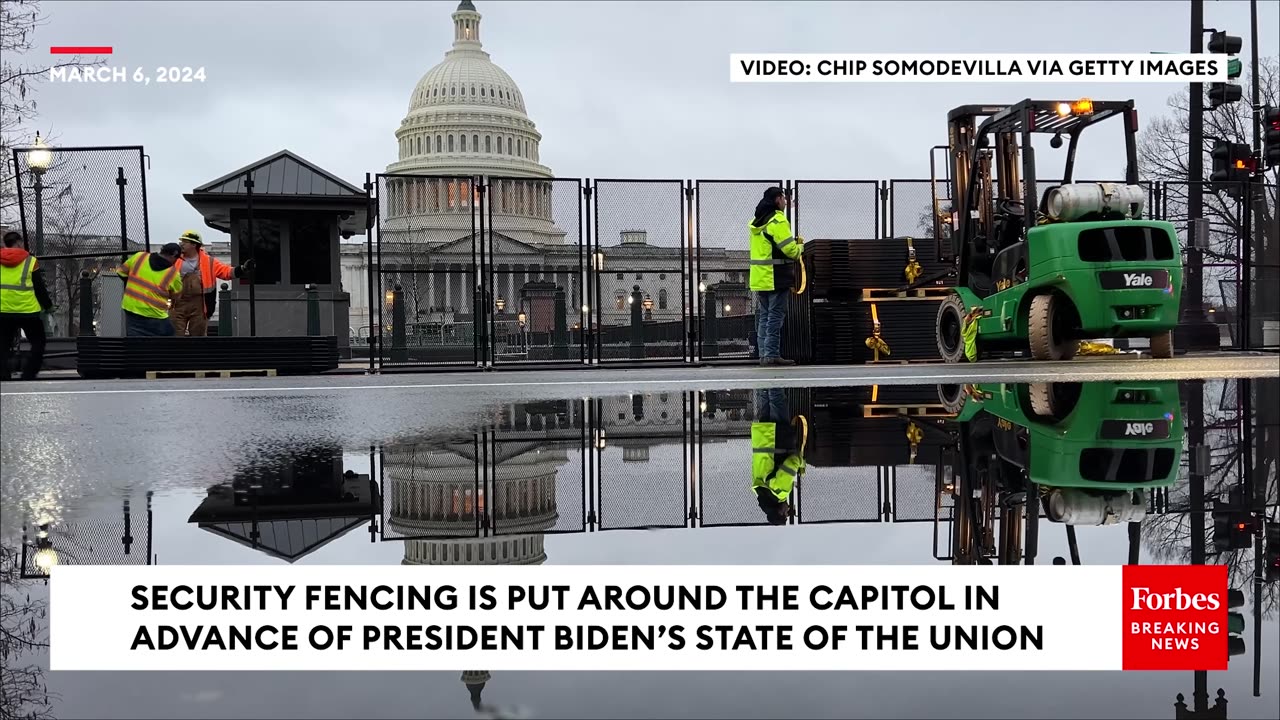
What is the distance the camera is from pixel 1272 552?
270cm

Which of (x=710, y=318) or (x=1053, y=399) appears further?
(x=710, y=318)

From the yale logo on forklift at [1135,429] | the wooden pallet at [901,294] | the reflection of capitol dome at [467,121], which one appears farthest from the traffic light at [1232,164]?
the reflection of capitol dome at [467,121]

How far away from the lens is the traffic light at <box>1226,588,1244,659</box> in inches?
76.2

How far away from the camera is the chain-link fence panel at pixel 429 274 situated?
18359 mm

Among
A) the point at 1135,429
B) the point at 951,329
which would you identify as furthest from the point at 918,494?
the point at 951,329

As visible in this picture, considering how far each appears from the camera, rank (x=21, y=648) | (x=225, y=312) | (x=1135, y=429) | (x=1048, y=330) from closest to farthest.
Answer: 1. (x=21, y=648)
2. (x=1135, y=429)
3. (x=1048, y=330)
4. (x=225, y=312)

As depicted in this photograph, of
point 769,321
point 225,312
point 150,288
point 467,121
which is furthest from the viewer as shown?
point 467,121

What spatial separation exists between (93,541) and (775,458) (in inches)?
114

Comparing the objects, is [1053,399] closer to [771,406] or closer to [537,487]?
[771,406]

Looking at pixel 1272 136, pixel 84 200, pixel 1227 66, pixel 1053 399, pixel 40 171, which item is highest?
pixel 1227 66

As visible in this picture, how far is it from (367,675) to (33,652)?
60cm

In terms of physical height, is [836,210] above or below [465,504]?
above

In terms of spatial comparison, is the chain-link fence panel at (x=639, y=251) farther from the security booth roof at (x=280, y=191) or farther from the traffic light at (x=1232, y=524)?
the traffic light at (x=1232, y=524)

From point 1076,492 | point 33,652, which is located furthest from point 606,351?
point 33,652
